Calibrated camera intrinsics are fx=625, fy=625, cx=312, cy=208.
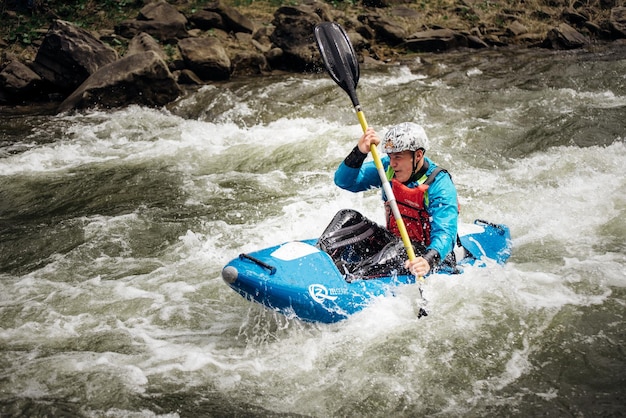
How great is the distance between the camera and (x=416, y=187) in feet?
14.2

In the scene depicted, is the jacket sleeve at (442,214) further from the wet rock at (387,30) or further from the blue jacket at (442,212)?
the wet rock at (387,30)

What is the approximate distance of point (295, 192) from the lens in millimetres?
7109

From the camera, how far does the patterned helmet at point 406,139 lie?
4.15 meters

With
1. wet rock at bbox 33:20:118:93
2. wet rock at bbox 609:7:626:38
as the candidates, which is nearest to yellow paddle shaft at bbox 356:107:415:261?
wet rock at bbox 33:20:118:93

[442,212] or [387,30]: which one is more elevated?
[442,212]

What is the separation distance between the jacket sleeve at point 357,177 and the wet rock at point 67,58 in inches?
297

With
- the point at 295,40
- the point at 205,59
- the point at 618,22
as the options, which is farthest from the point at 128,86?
the point at 618,22

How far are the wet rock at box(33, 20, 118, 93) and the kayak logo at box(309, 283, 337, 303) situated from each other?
8.12m

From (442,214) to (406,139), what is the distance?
553 mm

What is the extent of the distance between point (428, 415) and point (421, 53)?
10.9 meters

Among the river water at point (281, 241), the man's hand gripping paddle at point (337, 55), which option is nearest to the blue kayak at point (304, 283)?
the river water at point (281, 241)

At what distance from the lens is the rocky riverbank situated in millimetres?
10188

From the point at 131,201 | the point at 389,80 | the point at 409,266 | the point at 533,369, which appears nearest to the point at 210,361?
the point at 409,266

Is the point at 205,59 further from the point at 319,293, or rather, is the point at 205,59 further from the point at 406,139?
the point at 319,293
